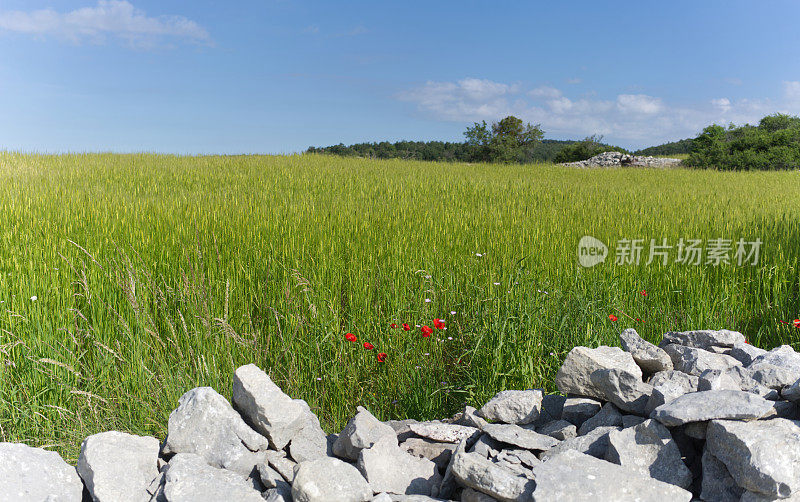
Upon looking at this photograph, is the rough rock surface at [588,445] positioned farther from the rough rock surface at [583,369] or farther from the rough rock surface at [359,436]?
the rough rock surface at [359,436]

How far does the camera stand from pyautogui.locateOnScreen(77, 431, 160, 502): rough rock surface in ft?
6.66

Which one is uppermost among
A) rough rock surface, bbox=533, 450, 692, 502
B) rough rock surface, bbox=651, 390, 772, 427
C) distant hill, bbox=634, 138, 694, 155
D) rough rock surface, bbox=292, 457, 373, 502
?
distant hill, bbox=634, 138, 694, 155

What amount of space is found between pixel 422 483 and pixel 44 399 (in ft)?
8.27

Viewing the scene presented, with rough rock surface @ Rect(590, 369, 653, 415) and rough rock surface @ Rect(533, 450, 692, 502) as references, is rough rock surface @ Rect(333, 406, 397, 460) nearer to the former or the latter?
rough rock surface @ Rect(533, 450, 692, 502)

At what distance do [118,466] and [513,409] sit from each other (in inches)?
68.8

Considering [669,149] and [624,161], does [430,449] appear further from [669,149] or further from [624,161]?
[669,149]

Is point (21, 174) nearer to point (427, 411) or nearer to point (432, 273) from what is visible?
point (432, 273)

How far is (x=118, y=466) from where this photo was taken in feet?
6.82

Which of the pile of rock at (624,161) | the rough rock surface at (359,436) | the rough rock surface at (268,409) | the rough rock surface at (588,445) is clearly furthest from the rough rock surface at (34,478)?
the pile of rock at (624,161)

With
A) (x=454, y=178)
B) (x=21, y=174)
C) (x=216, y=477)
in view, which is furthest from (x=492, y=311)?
(x=21, y=174)

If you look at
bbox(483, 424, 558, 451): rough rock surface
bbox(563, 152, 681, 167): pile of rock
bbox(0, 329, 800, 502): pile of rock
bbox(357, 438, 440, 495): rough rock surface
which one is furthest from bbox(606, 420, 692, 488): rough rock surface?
bbox(563, 152, 681, 167): pile of rock

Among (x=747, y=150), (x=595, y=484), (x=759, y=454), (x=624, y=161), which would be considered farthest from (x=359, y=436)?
(x=747, y=150)

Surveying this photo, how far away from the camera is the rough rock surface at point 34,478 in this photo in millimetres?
2049

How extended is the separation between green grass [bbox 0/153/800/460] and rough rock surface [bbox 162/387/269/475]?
72cm
